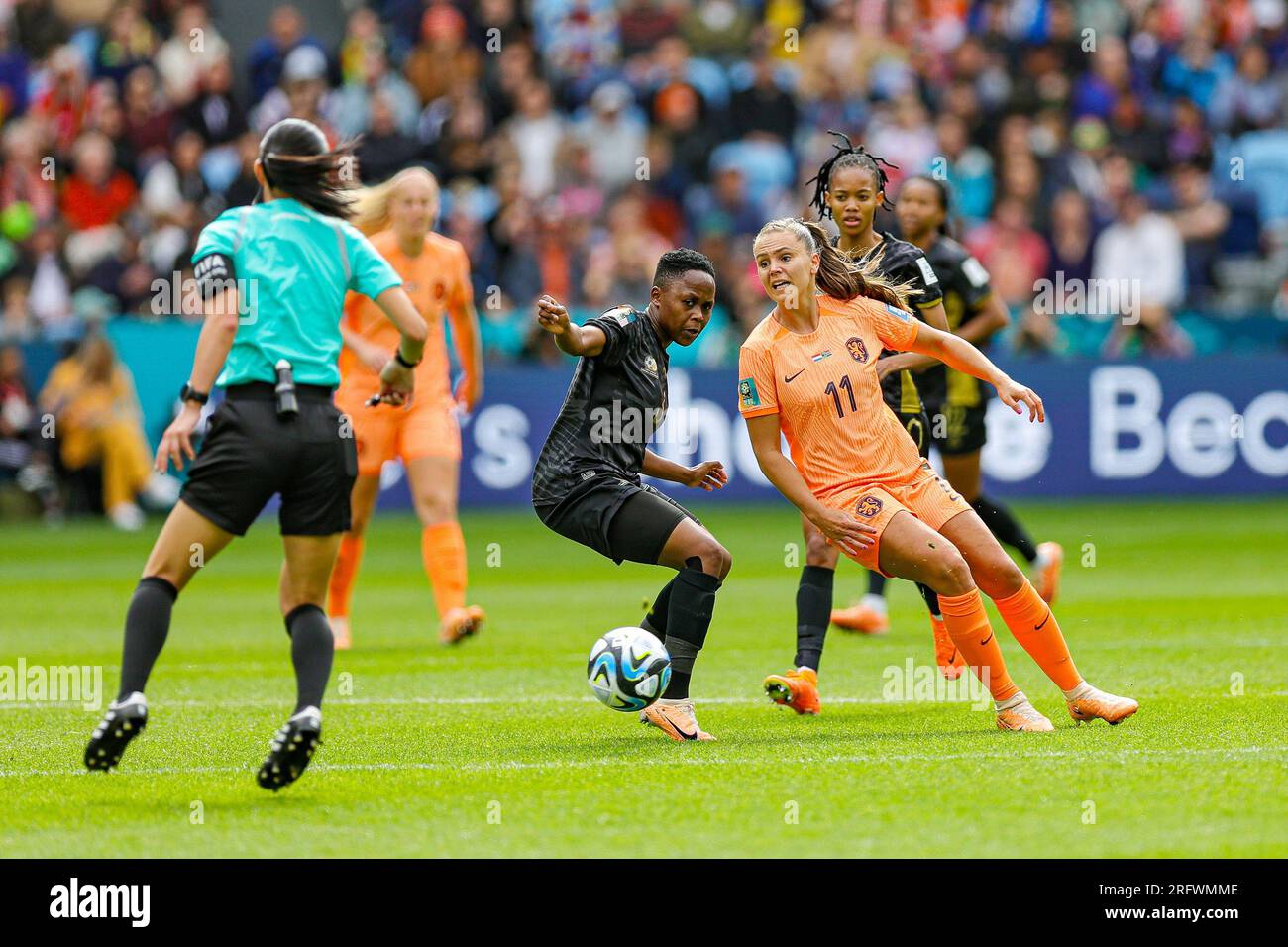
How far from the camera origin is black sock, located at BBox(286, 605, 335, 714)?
6418 millimetres

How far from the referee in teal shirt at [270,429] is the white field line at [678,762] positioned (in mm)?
686

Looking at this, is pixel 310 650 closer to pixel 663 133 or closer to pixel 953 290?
pixel 953 290

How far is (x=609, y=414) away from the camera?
796cm

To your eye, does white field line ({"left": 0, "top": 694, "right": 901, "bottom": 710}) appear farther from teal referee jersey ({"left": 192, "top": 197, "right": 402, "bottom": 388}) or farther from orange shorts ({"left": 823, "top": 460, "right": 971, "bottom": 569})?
teal referee jersey ({"left": 192, "top": 197, "right": 402, "bottom": 388})

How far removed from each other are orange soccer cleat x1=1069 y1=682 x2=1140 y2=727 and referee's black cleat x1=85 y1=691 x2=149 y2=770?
140 inches

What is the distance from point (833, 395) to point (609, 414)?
0.91 metres

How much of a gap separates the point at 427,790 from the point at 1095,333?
15667 millimetres

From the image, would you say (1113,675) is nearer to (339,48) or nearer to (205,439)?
(205,439)

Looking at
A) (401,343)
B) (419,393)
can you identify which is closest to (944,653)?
(401,343)

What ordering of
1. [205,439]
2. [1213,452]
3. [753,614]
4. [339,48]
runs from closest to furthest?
[205,439]
[753,614]
[1213,452]
[339,48]

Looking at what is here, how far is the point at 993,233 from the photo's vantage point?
2208 centimetres

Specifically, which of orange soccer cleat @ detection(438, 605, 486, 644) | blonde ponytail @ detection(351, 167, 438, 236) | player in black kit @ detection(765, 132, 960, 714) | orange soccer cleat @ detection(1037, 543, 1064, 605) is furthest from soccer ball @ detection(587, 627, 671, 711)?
orange soccer cleat @ detection(1037, 543, 1064, 605)
